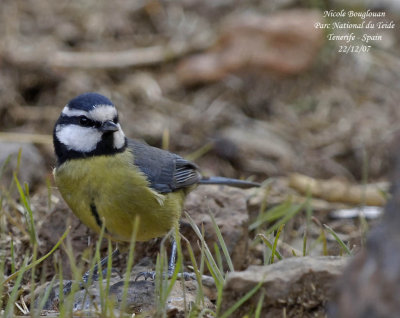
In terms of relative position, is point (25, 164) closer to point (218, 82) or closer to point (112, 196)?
point (112, 196)

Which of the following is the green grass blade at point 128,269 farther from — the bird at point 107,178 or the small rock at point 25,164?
the small rock at point 25,164

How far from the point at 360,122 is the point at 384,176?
0.88m

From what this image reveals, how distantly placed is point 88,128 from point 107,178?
1.04 ft

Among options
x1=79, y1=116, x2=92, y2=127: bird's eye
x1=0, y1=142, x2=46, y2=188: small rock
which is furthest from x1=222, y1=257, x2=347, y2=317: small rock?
x1=0, y1=142, x2=46, y2=188: small rock

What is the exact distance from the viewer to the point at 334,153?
21.3 feet

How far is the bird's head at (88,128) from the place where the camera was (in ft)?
12.1

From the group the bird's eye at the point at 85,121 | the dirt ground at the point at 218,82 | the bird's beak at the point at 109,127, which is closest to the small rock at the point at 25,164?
the dirt ground at the point at 218,82

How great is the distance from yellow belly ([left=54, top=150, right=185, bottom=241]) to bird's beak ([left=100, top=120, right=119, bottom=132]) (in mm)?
162

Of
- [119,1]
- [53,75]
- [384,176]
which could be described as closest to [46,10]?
[119,1]

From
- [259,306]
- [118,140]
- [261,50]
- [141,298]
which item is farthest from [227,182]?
[261,50]

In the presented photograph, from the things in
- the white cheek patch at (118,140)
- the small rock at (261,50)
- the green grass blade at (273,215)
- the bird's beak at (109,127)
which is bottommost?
the green grass blade at (273,215)

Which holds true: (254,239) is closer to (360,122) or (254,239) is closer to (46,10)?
(360,122)

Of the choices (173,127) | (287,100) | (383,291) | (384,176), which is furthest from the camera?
(287,100)

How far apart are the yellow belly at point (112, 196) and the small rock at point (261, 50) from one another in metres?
3.45
